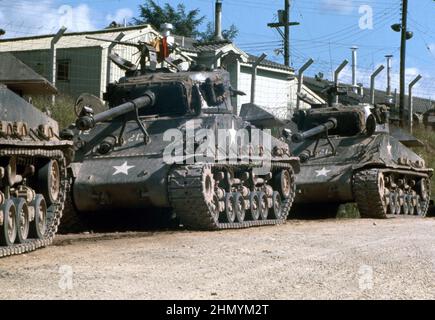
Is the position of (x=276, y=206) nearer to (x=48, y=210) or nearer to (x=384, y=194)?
(x=384, y=194)

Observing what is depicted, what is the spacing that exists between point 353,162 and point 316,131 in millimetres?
1113

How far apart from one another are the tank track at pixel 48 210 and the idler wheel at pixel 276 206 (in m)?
5.98

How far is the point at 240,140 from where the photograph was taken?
1666 centimetres

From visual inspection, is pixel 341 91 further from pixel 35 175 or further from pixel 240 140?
pixel 35 175

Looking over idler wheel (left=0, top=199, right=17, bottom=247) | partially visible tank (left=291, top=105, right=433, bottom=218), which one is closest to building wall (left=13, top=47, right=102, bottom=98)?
partially visible tank (left=291, top=105, right=433, bottom=218)

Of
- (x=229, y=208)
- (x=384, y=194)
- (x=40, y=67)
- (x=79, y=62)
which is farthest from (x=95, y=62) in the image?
(x=229, y=208)

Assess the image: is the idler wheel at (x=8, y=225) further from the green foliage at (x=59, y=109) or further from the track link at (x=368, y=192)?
the track link at (x=368, y=192)

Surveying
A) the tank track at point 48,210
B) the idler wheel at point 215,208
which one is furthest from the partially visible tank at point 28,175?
the idler wheel at point 215,208

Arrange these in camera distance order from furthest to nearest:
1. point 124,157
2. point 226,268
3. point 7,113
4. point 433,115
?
point 433,115 → point 124,157 → point 7,113 → point 226,268

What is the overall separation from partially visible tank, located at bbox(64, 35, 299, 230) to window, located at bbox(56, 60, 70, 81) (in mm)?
9360

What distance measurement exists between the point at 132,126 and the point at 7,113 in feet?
16.5

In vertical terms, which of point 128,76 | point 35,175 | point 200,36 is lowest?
point 35,175

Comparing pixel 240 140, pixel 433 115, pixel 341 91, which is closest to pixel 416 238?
pixel 240 140

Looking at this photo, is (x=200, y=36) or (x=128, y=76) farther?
(x=200, y=36)
